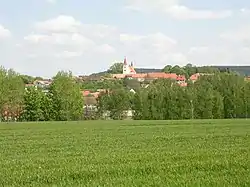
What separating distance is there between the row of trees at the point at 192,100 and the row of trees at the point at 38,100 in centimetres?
813

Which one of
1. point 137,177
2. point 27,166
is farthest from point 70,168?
point 137,177

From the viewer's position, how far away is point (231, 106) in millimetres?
115000

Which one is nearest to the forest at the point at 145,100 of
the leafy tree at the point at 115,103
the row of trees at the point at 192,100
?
the row of trees at the point at 192,100

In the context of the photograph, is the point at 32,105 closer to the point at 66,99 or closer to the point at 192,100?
the point at 66,99

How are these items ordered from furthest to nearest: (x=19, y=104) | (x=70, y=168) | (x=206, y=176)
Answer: (x=19, y=104) → (x=70, y=168) → (x=206, y=176)

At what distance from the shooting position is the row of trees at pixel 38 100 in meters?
110

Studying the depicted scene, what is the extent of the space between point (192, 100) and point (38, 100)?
107 feet

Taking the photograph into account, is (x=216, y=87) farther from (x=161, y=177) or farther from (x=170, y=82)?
(x=161, y=177)

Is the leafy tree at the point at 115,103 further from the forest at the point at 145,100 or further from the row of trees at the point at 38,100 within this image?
the row of trees at the point at 38,100

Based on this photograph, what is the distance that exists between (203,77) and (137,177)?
113 metres

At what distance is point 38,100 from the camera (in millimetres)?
111750

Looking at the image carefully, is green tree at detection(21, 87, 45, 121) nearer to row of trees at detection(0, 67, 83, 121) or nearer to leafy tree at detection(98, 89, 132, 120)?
row of trees at detection(0, 67, 83, 121)

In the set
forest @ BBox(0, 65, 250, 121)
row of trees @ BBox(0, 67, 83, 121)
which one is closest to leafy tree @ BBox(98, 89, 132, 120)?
forest @ BBox(0, 65, 250, 121)

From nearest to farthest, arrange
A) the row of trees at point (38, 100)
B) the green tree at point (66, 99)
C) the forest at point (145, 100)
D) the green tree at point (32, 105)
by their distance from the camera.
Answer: the row of trees at point (38, 100) < the green tree at point (32, 105) < the forest at point (145, 100) < the green tree at point (66, 99)
